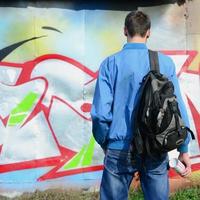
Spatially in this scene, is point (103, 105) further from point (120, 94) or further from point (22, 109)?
point (22, 109)

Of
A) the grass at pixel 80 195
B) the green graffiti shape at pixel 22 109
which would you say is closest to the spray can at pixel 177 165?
the grass at pixel 80 195

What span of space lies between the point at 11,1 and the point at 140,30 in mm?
3029

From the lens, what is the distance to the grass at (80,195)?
21.0 ft

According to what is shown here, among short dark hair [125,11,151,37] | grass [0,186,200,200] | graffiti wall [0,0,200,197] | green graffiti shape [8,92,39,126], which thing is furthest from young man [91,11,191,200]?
green graffiti shape [8,92,39,126]

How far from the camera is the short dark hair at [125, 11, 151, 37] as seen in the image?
3.82 meters

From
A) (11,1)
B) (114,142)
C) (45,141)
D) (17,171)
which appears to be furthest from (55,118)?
(114,142)

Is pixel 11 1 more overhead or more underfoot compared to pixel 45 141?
more overhead

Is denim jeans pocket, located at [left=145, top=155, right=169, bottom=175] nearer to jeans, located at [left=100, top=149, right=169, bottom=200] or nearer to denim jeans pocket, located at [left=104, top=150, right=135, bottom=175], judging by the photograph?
jeans, located at [left=100, top=149, right=169, bottom=200]

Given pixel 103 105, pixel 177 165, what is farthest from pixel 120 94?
pixel 177 165

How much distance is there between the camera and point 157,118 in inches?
144

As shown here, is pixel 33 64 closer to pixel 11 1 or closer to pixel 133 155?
pixel 11 1

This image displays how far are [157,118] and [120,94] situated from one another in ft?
1.04

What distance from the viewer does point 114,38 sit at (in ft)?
21.5

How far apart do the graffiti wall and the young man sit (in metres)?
2.67
